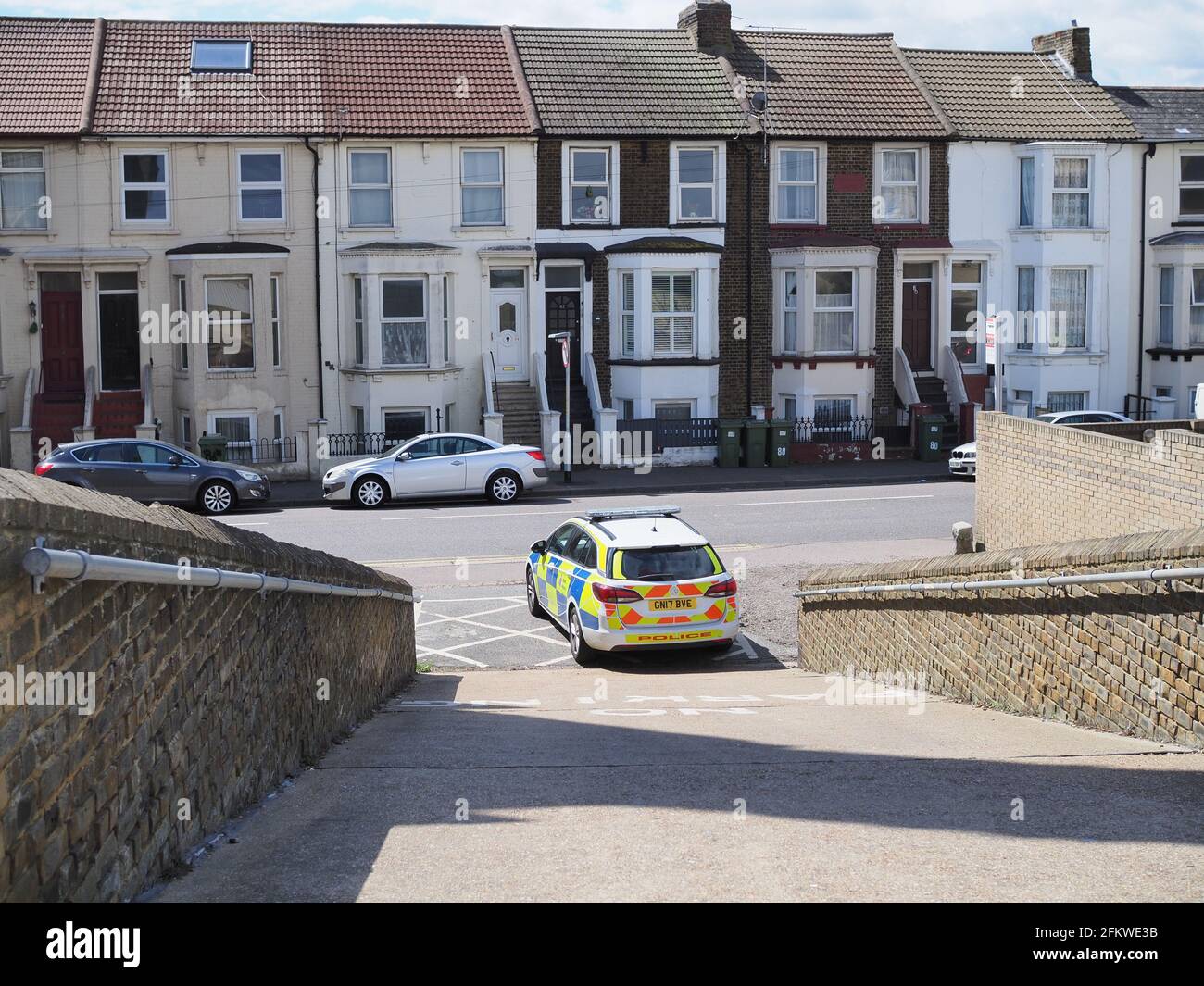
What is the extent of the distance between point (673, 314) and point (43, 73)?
48.2ft

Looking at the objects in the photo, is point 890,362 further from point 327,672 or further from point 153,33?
point 327,672

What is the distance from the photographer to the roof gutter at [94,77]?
3170cm

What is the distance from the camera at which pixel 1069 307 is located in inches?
1452

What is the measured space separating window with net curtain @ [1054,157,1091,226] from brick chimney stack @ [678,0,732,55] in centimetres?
859

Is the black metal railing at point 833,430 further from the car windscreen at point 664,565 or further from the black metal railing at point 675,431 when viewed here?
the car windscreen at point 664,565

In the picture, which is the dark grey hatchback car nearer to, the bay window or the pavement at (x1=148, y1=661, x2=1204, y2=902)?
the pavement at (x1=148, y1=661, x2=1204, y2=902)

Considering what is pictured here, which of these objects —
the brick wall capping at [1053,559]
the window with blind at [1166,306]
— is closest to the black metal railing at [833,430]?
the window with blind at [1166,306]

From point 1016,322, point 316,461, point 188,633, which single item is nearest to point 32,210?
point 316,461

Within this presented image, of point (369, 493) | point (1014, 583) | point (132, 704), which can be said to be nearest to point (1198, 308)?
A: point (369, 493)

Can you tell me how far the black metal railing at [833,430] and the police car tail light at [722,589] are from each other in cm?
1791

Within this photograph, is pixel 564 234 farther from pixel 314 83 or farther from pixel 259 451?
pixel 259 451

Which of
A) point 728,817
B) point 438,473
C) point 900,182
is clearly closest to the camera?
point 728,817

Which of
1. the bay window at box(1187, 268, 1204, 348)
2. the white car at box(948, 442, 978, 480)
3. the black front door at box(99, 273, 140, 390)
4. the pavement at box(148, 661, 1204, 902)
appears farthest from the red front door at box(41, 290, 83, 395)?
the bay window at box(1187, 268, 1204, 348)

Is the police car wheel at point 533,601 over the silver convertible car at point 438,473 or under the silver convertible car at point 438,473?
under
